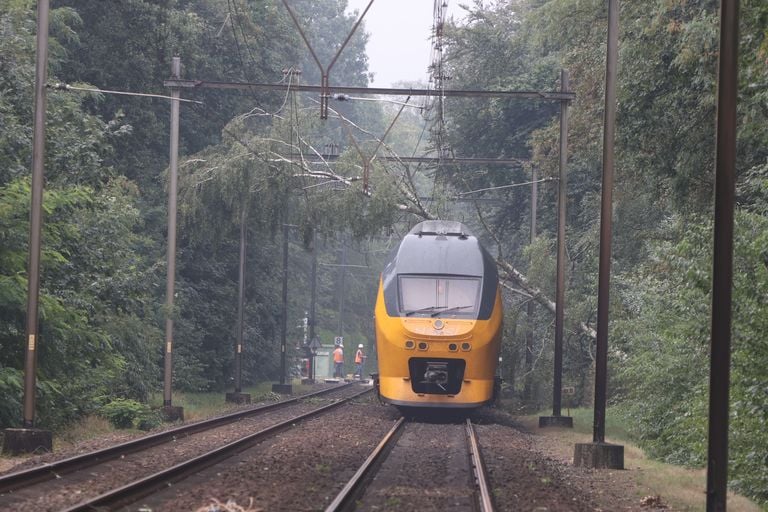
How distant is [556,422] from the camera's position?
2570 cm

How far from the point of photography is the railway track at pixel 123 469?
1067cm

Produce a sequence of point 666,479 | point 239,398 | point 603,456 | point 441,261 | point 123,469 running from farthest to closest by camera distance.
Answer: point 239,398, point 441,261, point 603,456, point 666,479, point 123,469

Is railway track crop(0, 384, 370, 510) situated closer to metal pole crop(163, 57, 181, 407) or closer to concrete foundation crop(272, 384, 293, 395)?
metal pole crop(163, 57, 181, 407)

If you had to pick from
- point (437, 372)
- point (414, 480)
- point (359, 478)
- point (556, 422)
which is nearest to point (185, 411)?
point (556, 422)

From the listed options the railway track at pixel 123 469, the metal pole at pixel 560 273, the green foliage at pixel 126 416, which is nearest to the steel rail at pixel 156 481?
the railway track at pixel 123 469

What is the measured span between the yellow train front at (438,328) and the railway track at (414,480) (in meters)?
1.78

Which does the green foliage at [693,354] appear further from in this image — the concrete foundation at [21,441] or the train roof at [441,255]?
the concrete foundation at [21,441]

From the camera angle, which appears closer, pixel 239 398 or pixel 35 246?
pixel 35 246

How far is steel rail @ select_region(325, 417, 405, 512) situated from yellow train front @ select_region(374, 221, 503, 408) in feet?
9.01

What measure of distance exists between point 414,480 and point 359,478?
950 mm

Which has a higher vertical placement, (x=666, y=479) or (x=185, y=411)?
(x=666, y=479)

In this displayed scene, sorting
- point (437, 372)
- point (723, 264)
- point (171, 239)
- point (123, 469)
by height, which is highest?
point (171, 239)

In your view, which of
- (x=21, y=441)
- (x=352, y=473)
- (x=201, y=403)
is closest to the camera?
(x=352, y=473)

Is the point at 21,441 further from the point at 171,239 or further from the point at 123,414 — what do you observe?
the point at 171,239
